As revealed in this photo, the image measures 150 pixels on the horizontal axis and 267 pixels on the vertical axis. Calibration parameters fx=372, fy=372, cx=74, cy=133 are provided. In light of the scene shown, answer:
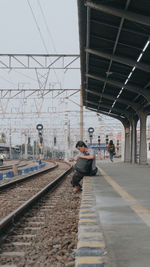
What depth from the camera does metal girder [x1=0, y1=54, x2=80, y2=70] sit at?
25.3 meters

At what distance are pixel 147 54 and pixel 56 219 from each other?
11.3 metres

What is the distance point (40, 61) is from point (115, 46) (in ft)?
37.4

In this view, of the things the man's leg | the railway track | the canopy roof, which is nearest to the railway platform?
the railway track

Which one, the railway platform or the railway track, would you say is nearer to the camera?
the railway platform

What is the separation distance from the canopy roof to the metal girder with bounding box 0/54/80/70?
2286mm

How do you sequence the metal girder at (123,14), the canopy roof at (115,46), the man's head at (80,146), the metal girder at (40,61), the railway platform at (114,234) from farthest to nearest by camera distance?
the metal girder at (40,61), the canopy roof at (115,46), the metal girder at (123,14), the man's head at (80,146), the railway platform at (114,234)

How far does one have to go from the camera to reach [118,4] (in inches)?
493

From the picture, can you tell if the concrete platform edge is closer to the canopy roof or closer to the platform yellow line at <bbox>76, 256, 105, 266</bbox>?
the platform yellow line at <bbox>76, 256, 105, 266</bbox>

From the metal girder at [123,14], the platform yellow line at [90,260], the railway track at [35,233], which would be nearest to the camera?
the platform yellow line at [90,260]

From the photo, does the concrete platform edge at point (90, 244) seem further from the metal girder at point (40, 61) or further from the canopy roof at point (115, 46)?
the metal girder at point (40, 61)

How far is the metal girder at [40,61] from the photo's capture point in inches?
996

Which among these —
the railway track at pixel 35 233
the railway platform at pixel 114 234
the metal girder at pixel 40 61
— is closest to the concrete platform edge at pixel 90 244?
the railway platform at pixel 114 234

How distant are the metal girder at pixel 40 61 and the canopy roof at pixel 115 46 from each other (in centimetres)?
229

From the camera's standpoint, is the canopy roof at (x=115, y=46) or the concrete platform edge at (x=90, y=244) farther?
the canopy roof at (x=115, y=46)
